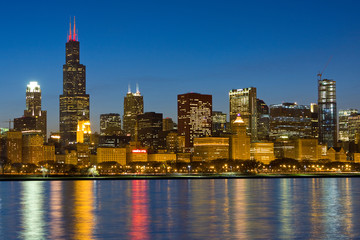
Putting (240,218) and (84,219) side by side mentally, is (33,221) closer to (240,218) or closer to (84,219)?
(84,219)

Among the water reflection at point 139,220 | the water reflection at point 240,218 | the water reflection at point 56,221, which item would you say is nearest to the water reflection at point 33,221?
the water reflection at point 56,221

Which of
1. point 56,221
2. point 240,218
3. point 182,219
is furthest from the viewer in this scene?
point 240,218

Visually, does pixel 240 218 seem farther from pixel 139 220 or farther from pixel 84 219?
pixel 84 219

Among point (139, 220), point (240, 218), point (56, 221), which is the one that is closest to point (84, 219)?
point (56, 221)

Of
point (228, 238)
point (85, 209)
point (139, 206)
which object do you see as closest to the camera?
point (228, 238)

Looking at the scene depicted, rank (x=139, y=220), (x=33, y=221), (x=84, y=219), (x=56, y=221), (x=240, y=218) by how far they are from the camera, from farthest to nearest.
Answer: (x=84, y=219), (x=240, y=218), (x=139, y=220), (x=33, y=221), (x=56, y=221)

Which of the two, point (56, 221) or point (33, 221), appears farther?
point (33, 221)

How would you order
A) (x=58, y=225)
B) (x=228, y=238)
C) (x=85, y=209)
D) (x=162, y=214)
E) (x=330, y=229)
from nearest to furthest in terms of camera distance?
1. (x=228, y=238)
2. (x=330, y=229)
3. (x=58, y=225)
4. (x=162, y=214)
5. (x=85, y=209)

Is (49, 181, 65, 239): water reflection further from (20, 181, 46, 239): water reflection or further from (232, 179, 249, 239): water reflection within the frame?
(232, 179, 249, 239): water reflection

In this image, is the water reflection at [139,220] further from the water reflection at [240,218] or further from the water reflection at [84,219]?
the water reflection at [240,218]

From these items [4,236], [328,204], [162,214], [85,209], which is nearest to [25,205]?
[85,209]

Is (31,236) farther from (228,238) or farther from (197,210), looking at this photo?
(197,210)

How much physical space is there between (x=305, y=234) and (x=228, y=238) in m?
→ 6.82

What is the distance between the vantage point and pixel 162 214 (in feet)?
218
